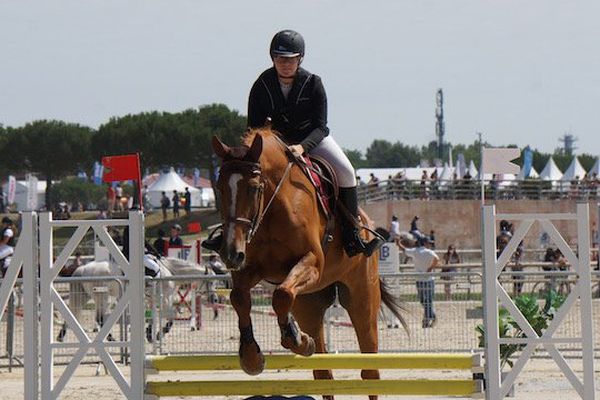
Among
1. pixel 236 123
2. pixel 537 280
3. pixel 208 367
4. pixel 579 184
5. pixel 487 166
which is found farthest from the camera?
pixel 236 123

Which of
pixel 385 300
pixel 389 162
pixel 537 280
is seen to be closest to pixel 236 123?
pixel 537 280

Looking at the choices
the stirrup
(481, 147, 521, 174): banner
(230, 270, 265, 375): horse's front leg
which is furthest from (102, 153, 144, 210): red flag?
(230, 270, 265, 375): horse's front leg

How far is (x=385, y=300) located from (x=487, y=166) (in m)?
2.60

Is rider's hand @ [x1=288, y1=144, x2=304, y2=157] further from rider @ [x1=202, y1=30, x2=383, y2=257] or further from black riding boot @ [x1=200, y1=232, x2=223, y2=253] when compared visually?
black riding boot @ [x1=200, y1=232, x2=223, y2=253]

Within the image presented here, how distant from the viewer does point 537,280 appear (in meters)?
15.8

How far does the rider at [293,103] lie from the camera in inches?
331

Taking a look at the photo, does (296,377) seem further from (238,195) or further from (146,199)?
(146,199)

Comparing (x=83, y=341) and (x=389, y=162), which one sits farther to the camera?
(x=389, y=162)

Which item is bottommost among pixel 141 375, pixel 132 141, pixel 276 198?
pixel 141 375

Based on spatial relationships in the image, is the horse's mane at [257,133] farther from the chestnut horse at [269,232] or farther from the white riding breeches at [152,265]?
the white riding breeches at [152,265]

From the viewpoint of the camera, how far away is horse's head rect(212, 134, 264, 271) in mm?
7164

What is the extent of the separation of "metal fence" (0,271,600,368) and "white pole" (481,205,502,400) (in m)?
6.55

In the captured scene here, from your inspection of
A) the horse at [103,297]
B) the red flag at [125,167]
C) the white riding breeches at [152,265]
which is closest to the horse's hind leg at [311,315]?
the red flag at [125,167]

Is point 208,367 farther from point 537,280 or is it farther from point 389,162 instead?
point 389,162
